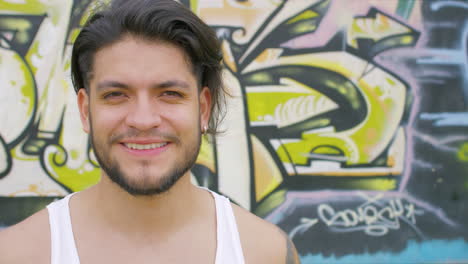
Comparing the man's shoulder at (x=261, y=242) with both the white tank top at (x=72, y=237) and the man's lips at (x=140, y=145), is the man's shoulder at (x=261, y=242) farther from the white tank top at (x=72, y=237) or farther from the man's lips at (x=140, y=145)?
the man's lips at (x=140, y=145)

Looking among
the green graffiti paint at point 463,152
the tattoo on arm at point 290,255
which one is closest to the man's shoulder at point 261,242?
the tattoo on arm at point 290,255

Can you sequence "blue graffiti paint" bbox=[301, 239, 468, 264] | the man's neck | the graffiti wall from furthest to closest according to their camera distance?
"blue graffiti paint" bbox=[301, 239, 468, 264]
the graffiti wall
the man's neck

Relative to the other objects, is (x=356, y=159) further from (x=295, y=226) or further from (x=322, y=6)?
(x=322, y=6)

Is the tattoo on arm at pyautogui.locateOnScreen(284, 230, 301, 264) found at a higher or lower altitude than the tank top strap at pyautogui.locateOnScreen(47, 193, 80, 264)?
lower

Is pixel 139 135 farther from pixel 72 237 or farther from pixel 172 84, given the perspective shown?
pixel 72 237

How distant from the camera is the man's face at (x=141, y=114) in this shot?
4.65 feet

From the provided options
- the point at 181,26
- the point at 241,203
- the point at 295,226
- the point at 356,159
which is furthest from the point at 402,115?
the point at 181,26

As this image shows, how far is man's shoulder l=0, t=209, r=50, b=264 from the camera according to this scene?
149 cm

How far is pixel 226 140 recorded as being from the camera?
149 inches

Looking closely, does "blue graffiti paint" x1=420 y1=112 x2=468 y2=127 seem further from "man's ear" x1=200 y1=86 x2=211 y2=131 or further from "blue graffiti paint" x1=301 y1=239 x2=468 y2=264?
"man's ear" x1=200 y1=86 x2=211 y2=131

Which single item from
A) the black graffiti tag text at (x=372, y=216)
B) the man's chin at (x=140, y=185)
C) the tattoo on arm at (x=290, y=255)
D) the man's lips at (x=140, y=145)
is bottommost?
the black graffiti tag text at (x=372, y=216)

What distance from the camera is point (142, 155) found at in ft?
4.73

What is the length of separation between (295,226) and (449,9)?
2.47 meters

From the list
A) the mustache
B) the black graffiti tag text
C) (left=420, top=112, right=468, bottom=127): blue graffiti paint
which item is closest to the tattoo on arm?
the mustache
